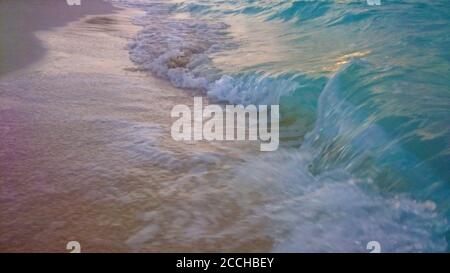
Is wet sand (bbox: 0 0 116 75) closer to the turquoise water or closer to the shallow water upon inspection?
the shallow water

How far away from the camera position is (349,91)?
5.52 meters

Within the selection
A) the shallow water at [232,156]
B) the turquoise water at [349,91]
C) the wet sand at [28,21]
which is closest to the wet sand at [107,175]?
the shallow water at [232,156]

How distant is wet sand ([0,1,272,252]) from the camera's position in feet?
9.64

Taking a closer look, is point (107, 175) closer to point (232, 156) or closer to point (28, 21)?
point (232, 156)

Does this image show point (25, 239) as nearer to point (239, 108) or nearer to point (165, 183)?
point (165, 183)

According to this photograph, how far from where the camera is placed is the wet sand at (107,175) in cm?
294

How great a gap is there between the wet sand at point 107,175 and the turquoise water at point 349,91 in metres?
0.48

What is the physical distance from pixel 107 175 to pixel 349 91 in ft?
10.8

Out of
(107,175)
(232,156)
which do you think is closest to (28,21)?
(107,175)

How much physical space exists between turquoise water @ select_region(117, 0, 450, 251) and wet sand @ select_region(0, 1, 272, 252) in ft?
1.57

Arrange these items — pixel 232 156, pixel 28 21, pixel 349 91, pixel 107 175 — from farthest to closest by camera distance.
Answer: pixel 28 21, pixel 349 91, pixel 232 156, pixel 107 175

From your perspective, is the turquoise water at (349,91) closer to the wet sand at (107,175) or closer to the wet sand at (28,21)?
the wet sand at (107,175)

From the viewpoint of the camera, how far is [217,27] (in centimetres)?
1255

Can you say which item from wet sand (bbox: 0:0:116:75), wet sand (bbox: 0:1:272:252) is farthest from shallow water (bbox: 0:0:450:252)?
wet sand (bbox: 0:0:116:75)
